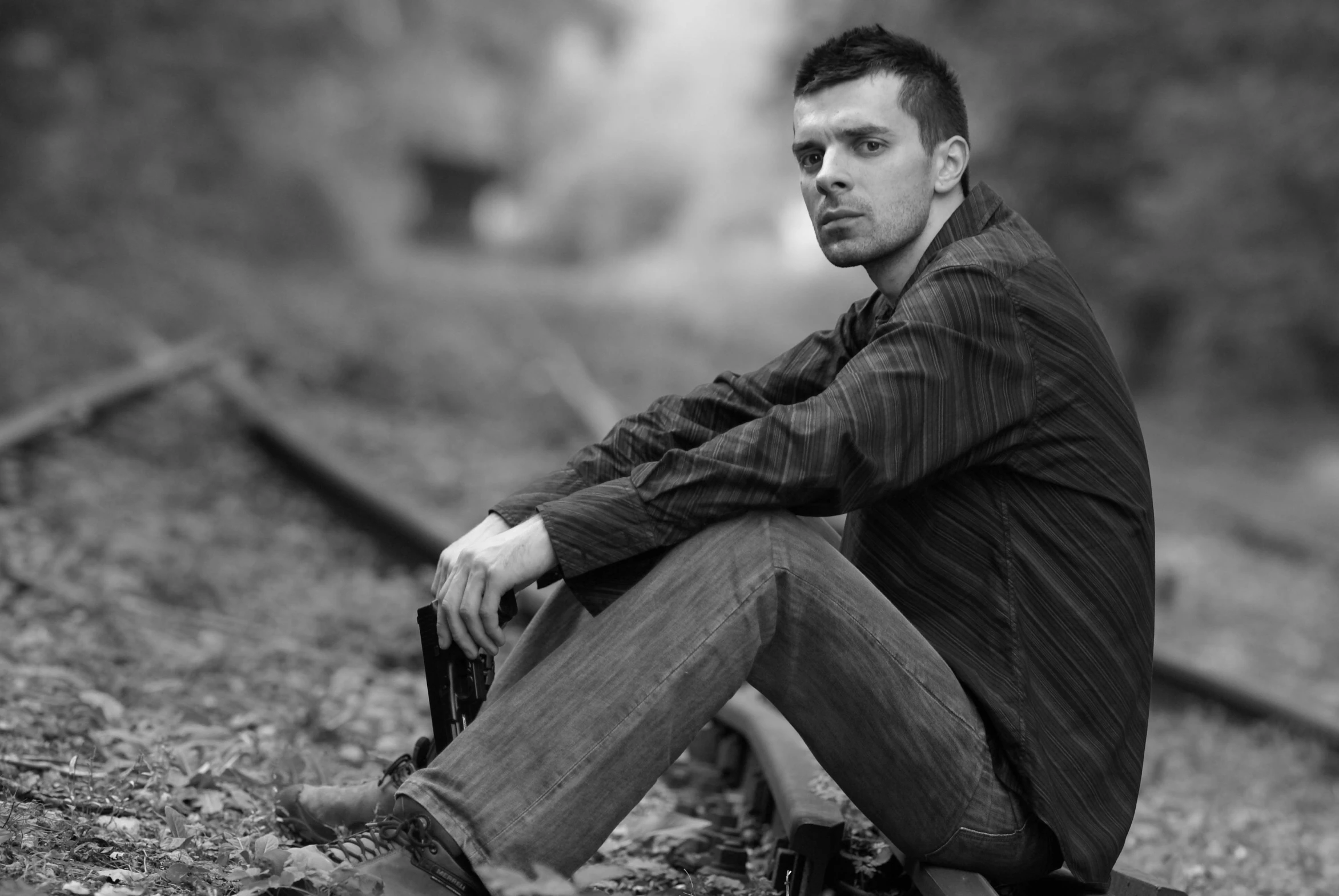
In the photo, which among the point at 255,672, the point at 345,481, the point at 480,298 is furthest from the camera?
the point at 480,298

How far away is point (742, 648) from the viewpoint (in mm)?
2189

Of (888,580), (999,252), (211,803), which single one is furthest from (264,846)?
(999,252)

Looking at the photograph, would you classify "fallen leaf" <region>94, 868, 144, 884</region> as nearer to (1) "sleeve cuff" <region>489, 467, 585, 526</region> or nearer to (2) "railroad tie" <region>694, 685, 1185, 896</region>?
(1) "sleeve cuff" <region>489, 467, 585, 526</region>

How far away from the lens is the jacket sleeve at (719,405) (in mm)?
2771

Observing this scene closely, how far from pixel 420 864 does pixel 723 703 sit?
1.80 feet

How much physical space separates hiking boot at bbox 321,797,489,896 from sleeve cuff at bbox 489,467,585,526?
0.56 m

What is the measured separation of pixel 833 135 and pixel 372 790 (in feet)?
4.99

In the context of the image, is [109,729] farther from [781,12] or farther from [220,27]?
[781,12]

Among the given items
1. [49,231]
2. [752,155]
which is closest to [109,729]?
[49,231]

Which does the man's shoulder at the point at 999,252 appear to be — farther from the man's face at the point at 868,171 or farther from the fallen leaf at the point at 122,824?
the fallen leaf at the point at 122,824

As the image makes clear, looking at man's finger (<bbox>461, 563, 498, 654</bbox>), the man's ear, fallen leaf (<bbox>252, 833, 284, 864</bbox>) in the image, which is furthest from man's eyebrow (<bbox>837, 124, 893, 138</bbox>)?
fallen leaf (<bbox>252, 833, 284, 864</bbox>)

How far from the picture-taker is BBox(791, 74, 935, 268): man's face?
2.52m

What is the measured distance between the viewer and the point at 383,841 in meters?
2.28

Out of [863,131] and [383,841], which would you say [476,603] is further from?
[863,131]
